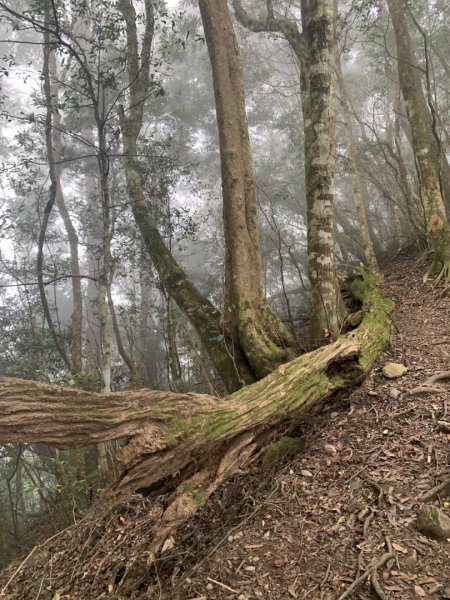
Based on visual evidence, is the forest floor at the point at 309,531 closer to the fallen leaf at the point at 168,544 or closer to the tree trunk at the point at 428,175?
the fallen leaf at the point at 168,544

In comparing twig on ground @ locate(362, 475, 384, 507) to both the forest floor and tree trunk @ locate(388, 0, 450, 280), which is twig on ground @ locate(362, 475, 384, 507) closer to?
the forest floor

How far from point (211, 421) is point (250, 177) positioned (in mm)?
3937

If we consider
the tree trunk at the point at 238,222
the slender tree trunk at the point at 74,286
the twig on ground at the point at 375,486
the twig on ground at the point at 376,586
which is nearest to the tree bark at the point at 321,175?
the tree trunk at the point at 238,222

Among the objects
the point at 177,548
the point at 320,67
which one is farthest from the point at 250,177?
the point at 177,548

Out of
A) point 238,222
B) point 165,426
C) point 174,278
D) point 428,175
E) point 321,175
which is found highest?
point 428,175

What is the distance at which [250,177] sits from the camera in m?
6.09

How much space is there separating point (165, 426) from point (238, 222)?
132 inches

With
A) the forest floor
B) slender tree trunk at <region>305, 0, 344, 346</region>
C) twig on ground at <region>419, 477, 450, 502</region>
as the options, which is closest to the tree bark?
slender tree trunk at <region>305, 0, 344, 346</region>

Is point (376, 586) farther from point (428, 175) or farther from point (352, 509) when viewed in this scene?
point (428, 175)

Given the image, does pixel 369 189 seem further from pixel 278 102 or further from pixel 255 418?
pixel 255 418

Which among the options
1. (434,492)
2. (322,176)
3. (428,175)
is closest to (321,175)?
(322,176)

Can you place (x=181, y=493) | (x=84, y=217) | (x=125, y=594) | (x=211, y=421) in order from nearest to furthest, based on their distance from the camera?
(x=125, y=594), (x=181, y=493), (x=211, y=421), (x=84, y=217)

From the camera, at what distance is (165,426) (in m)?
3.07

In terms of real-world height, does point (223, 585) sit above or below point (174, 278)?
below
